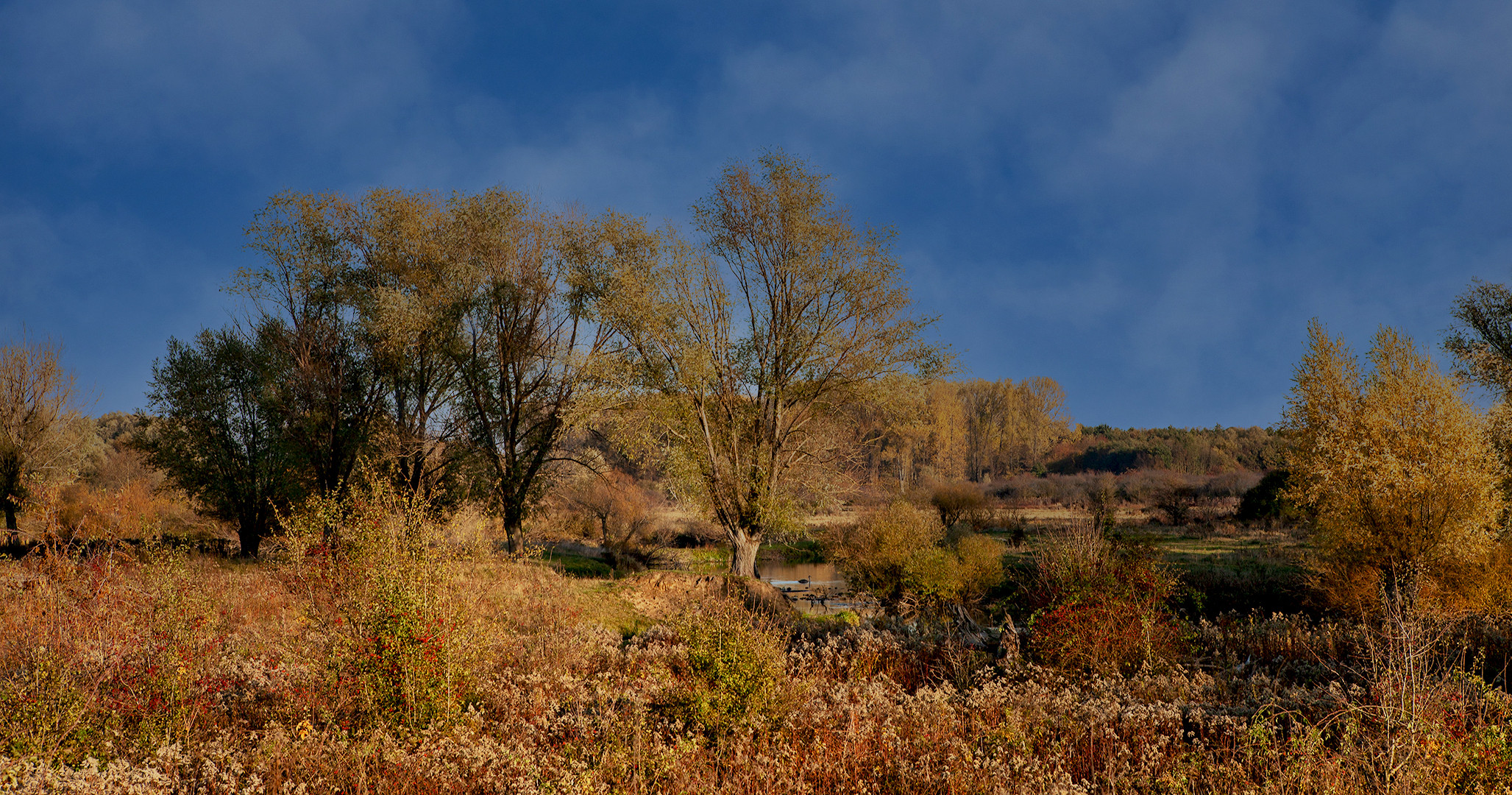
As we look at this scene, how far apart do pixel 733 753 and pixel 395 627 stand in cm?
311

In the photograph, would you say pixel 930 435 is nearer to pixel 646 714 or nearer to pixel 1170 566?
pixel 1170 566

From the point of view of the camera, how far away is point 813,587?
25.1 metres

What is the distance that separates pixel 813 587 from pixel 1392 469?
16.0 m

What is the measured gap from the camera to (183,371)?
68.3 ft

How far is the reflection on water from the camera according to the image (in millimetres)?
20234

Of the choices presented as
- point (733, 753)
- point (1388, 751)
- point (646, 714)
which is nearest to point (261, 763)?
point (646, 714)

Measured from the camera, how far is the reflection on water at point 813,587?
20234 mm

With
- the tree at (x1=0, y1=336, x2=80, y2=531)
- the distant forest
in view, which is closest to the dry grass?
the tree at (x1=0, y1=336, x2=80, y2=531)

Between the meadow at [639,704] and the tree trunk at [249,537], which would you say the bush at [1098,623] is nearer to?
the meadow at [639,704]

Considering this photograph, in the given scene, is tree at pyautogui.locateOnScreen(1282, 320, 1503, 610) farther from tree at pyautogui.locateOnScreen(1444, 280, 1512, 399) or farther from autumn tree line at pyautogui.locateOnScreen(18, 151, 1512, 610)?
tree at pyautogui.locateOnScreen(1444, 280, 1512, 399)

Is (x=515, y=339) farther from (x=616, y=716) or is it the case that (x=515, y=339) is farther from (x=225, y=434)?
(x=616, y=716)

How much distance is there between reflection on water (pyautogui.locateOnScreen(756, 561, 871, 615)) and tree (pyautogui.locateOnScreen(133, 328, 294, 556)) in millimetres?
14766

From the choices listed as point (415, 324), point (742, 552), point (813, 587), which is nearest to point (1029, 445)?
point (813, 587)

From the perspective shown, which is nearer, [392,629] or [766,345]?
[392,629]
